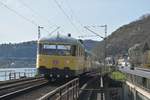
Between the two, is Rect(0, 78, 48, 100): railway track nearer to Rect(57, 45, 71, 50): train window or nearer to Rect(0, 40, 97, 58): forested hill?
Rect(57, 45, 71, 50): train window

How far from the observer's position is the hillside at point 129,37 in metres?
162

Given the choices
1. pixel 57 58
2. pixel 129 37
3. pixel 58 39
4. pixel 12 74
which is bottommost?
pixel 12 74

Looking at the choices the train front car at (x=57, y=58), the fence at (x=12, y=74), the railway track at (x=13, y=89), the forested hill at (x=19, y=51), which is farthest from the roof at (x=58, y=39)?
the forested hill at (x=19, y=51)

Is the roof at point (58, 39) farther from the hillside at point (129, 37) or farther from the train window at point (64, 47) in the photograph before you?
the hillside at point (129, 37)

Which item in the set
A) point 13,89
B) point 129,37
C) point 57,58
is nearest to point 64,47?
point 57,58

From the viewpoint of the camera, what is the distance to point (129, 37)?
562 feet

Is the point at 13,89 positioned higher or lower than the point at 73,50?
lower

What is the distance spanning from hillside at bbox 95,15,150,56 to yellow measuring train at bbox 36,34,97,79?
122m

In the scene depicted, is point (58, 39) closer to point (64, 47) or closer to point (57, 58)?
point (64, 47)

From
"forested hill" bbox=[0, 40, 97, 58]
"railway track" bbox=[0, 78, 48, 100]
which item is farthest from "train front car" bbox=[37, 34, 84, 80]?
"forested hill" bbox=[0, 40, 97, 58]

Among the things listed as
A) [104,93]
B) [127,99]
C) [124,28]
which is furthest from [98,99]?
[124,28]

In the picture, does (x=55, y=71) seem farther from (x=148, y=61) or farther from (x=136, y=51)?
(x=136, y=51)

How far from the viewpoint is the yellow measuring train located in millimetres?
32875

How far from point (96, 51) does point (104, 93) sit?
304 ft
